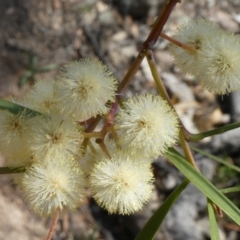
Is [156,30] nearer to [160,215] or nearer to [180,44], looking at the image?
[180,44]

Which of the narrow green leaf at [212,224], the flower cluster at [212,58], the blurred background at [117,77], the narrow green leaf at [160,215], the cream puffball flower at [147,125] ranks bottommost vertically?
the blurred background at [117,77]

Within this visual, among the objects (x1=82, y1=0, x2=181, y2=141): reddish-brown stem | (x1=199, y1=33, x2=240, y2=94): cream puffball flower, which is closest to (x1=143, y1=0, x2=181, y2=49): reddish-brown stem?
(x1=82, y1=0, x2=181, y2=141): reddish-brown stem

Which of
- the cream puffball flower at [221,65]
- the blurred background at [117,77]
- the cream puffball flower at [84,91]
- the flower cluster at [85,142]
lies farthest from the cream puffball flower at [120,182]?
the blurred background at [117,77]

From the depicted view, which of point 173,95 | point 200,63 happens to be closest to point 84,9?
point 173,95

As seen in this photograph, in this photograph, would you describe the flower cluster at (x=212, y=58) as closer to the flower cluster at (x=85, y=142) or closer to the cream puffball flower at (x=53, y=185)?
the flower cluster at (x=85, y=142)

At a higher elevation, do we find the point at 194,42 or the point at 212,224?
the point at 194,42

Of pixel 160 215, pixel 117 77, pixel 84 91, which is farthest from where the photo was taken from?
pixel 117 77

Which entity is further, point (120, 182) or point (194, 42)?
point (194, 42)

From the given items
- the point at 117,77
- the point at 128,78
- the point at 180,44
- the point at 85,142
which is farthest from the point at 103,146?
the point at 117,77
